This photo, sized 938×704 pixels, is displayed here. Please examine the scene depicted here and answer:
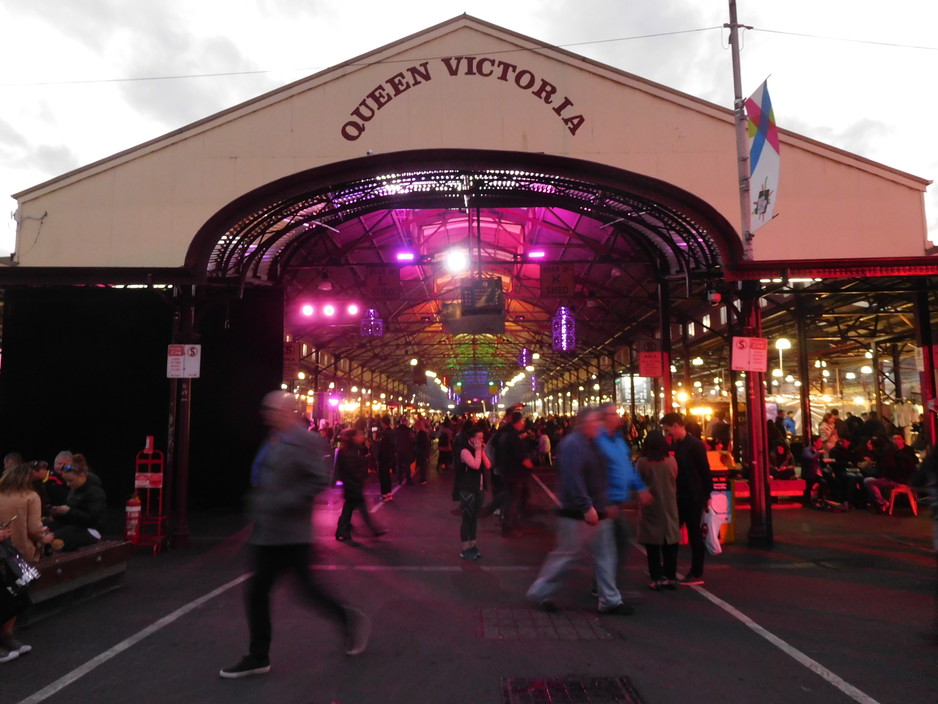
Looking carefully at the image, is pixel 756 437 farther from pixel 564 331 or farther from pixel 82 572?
pixel 564 331

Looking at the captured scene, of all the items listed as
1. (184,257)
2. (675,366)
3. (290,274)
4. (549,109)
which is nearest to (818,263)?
(549,109)

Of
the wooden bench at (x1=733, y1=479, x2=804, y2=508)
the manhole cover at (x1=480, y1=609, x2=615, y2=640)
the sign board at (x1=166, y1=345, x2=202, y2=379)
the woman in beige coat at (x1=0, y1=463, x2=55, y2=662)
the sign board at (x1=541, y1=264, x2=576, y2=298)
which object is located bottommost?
the manhole cover at (x1=480, y1=609, x2=615, y2=640)

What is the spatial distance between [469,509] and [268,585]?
14.1ft

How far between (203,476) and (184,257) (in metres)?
4.72

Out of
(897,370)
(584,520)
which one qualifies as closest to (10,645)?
(584,520)

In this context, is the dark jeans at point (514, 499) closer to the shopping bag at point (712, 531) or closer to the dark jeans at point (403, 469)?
the shopping bag at point (712, 531)

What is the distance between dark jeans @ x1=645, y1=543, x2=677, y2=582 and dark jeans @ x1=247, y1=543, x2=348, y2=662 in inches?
147

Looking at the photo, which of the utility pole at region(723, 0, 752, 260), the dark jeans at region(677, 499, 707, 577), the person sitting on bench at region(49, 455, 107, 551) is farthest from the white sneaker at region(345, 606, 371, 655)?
the utility pole at region(723, 0, 752, 260)

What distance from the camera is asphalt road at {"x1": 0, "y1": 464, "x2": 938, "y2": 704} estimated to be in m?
4.54

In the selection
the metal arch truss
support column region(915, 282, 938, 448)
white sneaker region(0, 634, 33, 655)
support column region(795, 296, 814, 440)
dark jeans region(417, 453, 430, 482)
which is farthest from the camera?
dark jeans region(417, 453, 430, 482)

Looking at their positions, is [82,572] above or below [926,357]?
below

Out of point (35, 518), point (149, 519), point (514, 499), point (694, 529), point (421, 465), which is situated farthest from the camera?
point (421, 465)

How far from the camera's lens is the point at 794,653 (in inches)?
205

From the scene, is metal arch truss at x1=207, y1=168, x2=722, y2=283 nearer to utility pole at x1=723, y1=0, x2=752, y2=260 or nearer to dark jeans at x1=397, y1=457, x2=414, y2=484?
utility pole at x1=723, y1=0, x2=752, y2=260
